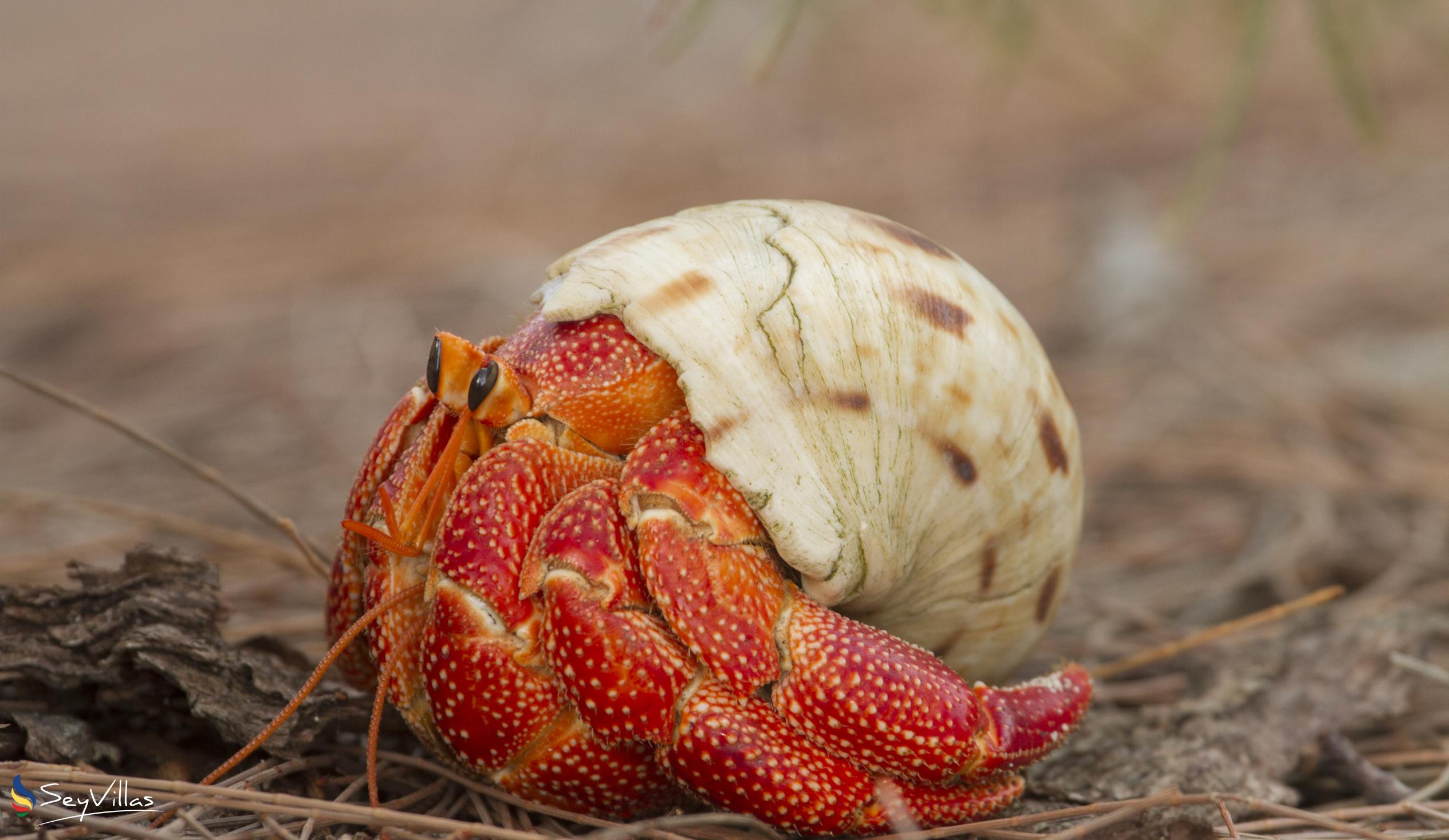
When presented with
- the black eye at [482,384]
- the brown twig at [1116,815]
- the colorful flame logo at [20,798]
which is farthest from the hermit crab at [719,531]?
the colorful flame logo at [20,798]

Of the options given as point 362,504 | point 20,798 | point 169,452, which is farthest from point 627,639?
point 169,452

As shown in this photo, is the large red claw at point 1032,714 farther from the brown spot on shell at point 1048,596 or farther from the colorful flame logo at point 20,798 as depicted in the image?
the colorful flame logo at point 20,798

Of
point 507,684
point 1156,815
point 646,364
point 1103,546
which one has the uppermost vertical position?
point 646,364

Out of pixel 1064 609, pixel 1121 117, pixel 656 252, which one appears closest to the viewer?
pixel 656 252

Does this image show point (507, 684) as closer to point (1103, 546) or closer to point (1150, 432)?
point (1103, 546)

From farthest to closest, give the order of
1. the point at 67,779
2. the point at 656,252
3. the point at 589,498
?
1. the point at 656,252
2. the point at 589,498
3. the point at 67,779

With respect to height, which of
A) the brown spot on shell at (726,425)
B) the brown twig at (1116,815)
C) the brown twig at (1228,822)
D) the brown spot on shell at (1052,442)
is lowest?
the brown twig at (1228,822)

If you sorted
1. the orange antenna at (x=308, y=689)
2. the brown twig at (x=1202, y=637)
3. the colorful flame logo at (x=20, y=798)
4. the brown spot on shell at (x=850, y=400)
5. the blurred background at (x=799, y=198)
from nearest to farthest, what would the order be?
the colorful flame logo at (x=20, y=798)
the orange antenna at (x=308, y=689)
the brown spot on shell at (x=850, y=400)
the brown twig at (x=1202, y=637)
the blurred background at (x=799, y=198)

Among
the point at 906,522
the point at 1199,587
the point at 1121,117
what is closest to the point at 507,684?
the point at 906,522
